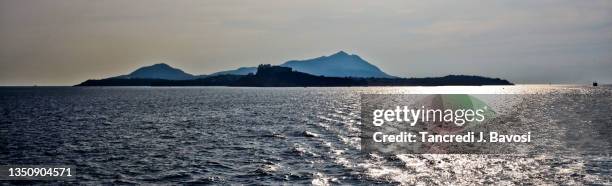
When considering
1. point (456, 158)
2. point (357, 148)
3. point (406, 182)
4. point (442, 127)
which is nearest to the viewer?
point (406, 182)

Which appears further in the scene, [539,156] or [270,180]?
[539,156]

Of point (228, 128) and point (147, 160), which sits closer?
point (147, 160)

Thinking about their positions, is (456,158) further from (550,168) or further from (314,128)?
(314,128)

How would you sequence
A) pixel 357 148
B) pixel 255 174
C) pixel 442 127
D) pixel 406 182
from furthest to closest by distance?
pixel 442 127 → pixel 357 148 → pixel 255 174 → pixel 406 182

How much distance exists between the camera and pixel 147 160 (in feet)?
175

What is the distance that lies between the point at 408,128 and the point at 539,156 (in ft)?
109

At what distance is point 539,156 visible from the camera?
54.4 meters

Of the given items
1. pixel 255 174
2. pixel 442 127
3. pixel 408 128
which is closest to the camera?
pixel 255 174

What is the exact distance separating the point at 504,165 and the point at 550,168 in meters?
3.86

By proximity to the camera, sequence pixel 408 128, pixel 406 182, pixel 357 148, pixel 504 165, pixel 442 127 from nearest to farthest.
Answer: pixel 406 182
pixel 504 165
pixel 357 148
pixel 408 128
pixel 442 127

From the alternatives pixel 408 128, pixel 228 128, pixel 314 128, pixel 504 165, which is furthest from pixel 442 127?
pixel 504 165

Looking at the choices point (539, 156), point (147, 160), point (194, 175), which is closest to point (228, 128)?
point (147, 160)

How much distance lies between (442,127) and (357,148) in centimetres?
3791

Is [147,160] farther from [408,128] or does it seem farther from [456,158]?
[408,128]
